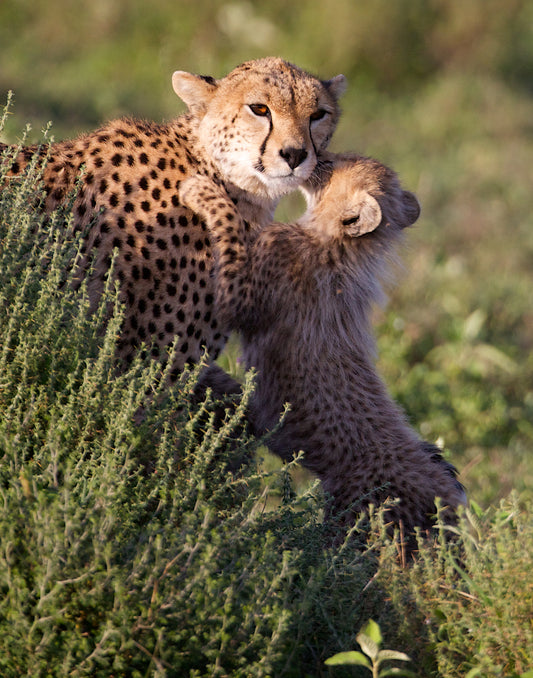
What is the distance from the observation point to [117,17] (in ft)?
40.8

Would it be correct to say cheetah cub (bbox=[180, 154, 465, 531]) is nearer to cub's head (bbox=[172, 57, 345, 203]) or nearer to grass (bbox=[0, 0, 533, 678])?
cub's head (bbox=[172, 57, 345, 203])

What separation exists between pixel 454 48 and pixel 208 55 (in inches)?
142

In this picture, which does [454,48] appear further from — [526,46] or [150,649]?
[150,649]

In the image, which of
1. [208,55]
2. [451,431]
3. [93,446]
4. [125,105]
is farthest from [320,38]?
[93,446]

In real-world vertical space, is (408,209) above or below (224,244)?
above

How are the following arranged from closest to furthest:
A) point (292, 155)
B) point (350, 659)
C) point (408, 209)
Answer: point (350, 659) → point (292, 155) → point (408, 209)

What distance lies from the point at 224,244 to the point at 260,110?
507 millimetres

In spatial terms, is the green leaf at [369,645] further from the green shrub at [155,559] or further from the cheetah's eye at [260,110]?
the cheetah's eye at [260,110]

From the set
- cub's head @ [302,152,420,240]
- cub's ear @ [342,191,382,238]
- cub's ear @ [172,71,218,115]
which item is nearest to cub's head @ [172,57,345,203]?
cub's ear @ [172,71,218,115]

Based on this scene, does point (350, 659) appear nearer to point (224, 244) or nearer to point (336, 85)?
point (224, 244)

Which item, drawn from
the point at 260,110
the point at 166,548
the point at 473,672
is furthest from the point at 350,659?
the point at 260,110

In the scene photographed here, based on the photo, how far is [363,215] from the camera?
3699 millimetres

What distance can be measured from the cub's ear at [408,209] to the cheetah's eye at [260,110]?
0.70 m

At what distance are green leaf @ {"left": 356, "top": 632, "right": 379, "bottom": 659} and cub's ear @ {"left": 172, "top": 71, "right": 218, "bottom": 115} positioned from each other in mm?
2277
